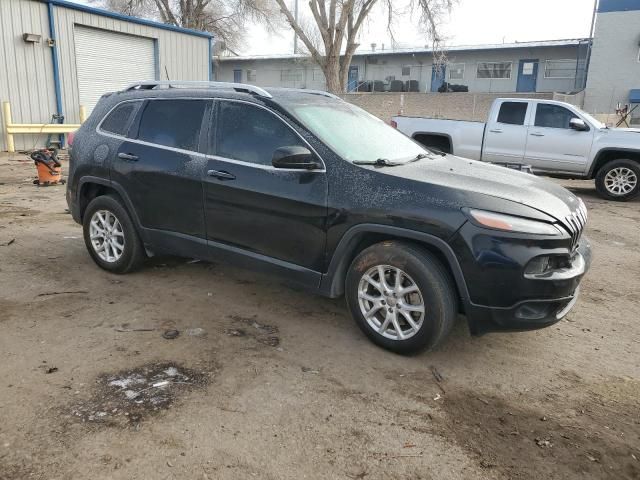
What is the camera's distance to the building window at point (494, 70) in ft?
113

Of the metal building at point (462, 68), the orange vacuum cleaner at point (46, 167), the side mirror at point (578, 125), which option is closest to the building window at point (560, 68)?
the metal building at point (462, 68)

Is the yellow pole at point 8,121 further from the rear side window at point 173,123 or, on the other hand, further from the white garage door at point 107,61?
the rear side window at point 173,123

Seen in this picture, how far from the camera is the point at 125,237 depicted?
491 cm

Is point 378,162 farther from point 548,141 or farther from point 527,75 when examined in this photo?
point 527,75

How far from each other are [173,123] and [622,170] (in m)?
8.87

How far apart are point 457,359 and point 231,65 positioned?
42.9 metres

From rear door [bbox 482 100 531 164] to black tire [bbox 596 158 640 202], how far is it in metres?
1.51

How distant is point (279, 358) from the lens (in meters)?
3.60

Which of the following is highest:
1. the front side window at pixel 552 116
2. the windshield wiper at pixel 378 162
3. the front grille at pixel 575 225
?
the front side window at pixel 552 116

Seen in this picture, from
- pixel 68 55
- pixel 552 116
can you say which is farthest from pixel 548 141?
pixel 68 55

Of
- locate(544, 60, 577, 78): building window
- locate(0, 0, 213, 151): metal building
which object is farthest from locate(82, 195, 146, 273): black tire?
locate(544, 60, 577, 78): building window

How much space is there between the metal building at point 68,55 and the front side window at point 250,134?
10.1m

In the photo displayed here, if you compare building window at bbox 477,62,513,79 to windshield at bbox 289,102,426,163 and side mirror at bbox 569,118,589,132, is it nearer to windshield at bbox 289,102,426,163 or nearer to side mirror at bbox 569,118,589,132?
side mirror at bbox 569,118,589,132

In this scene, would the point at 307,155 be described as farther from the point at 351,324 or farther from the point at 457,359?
A: the point at 457,359
